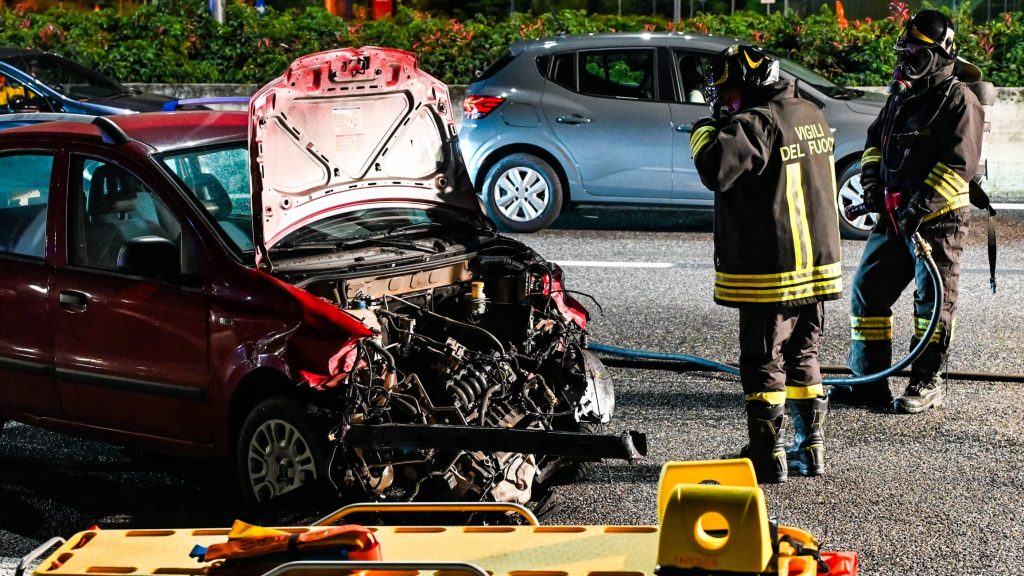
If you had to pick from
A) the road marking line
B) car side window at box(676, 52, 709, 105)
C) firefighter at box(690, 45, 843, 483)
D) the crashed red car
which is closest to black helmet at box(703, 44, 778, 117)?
firefighter at box(690, 45, 843, 483)

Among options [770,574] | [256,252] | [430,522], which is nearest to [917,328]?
[430,522]

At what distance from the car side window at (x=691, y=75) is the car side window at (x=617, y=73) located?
263 millimetres

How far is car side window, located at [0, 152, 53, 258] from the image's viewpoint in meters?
5.91

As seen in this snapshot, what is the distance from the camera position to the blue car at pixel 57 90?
48.2 ft

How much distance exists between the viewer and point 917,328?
6.81m

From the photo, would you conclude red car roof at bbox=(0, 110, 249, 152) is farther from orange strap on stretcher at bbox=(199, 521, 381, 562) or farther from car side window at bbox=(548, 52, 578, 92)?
car side window at bbox=(548, 52, 578, 92)

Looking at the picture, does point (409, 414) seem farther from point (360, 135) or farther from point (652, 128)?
point (652, 128)

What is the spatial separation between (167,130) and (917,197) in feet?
11.8

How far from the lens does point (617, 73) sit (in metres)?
11.8

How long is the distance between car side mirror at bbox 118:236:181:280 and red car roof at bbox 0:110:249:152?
1.67 ft

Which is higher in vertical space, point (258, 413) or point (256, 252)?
point (256, 252)

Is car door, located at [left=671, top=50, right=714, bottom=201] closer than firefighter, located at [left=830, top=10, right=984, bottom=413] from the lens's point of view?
No

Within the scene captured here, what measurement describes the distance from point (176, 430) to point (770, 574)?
3127 mm

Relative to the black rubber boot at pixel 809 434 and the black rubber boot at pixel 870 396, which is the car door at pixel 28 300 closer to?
the black rubber boot at pixel 809 434
